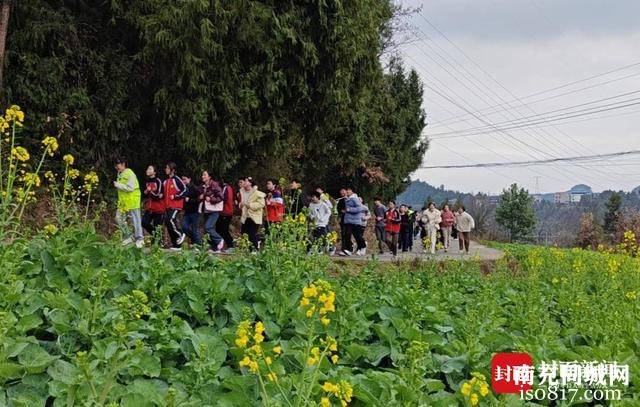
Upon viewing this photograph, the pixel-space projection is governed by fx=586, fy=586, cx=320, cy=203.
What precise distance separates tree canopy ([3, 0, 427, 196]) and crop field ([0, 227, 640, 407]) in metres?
7.92

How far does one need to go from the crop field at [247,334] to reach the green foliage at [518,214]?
54572 mm

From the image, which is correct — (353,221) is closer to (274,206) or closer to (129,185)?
(274,206)

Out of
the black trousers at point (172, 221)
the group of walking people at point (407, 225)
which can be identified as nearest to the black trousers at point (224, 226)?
the black trousers at point (172, 221)

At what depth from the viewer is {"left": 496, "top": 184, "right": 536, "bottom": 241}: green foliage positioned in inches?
2279

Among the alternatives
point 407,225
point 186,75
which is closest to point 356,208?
point 186,75

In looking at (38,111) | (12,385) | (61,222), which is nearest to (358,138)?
(38,111)

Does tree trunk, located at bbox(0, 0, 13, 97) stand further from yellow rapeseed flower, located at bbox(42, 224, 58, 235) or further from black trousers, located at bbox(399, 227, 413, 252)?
black trousers, located at bbox(399, 227, 413, 252)

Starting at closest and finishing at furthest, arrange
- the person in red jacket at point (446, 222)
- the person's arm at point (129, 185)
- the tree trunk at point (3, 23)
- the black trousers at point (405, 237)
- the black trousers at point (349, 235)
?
the person's arm at point (129, 185), the tree trunk at point (3, 23), the black trousers at point (349, 235), the black trousers at point (405, 237), the person in red jacket at point (446, 222)

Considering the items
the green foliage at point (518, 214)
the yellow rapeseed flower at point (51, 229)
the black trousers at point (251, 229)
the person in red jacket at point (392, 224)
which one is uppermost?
the green foliage at point (518, 214)

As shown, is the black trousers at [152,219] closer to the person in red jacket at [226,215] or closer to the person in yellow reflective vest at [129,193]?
the person in yellow reflective vest at [129,193]

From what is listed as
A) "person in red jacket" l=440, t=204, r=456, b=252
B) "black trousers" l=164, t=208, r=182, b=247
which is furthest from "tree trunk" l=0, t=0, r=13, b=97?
"person in red jacket" l=440, t=204, r=456, b=252

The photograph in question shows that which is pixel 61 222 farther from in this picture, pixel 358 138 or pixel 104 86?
pixel 358 138

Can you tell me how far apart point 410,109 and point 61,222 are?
983 inches

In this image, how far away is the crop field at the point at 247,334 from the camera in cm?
230
